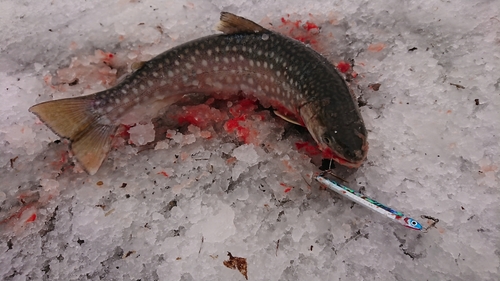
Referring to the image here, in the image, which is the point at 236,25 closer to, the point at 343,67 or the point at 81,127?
the point at 343,67

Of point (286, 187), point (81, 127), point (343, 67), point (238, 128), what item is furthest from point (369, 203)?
point (81, 127)

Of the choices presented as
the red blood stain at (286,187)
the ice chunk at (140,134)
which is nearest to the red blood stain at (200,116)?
the ice chunk at (140,134)

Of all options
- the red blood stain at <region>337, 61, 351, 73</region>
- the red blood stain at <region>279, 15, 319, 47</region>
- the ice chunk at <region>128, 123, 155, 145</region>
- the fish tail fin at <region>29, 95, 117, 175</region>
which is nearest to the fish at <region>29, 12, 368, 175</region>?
the fish tail fin at <region>29, 95, 117, 175</region>

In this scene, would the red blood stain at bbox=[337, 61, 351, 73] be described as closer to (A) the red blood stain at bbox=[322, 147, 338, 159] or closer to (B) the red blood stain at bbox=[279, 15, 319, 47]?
(B) the red blood stain at bbox=[279, 15, 319, 47]

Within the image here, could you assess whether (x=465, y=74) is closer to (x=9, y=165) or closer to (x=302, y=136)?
(x=302, y=136)

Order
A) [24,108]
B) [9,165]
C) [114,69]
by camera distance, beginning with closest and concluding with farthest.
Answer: [9,165] < [24,108] < [114,69]

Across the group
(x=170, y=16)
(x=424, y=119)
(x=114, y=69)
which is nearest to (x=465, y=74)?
(x=424, y=119)

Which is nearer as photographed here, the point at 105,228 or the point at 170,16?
the point at 105,228
